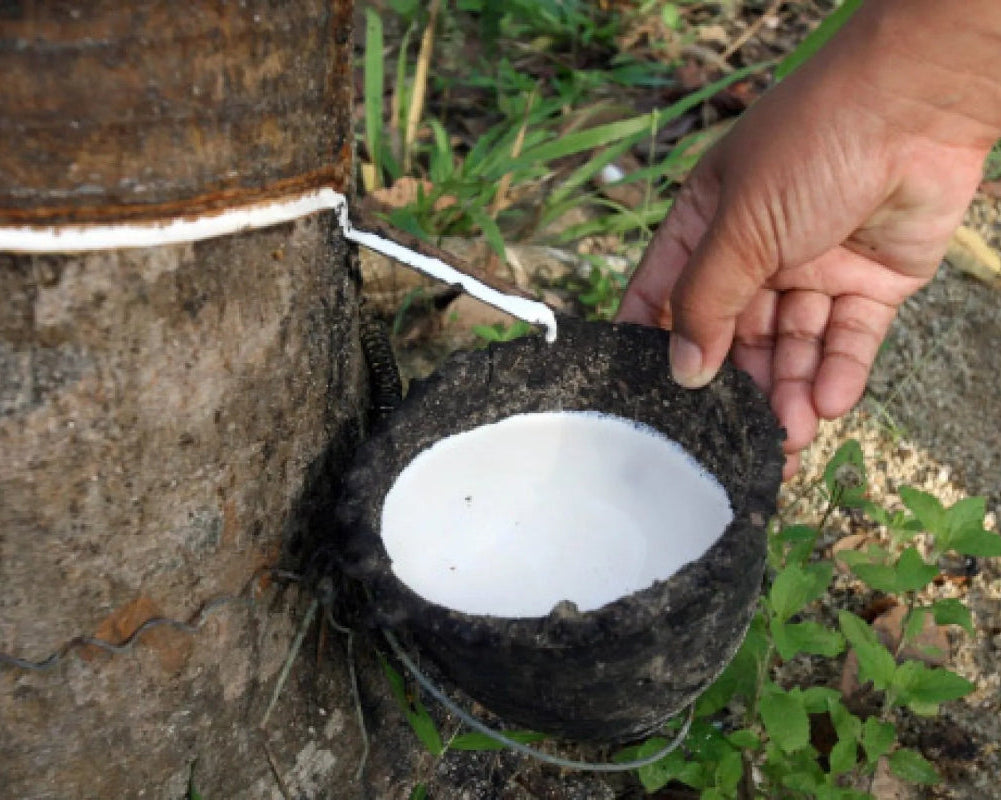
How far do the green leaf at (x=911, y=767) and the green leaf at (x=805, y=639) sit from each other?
18cm

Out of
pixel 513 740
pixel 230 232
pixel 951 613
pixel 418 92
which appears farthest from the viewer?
pixel 418 92

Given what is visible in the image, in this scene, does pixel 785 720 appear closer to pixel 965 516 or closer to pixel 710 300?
pixel 965 516

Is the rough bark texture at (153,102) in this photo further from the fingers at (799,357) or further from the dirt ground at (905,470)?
the fingers at (799,357)

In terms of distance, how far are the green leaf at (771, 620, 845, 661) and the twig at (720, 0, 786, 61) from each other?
2490mm

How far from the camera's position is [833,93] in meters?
1.52

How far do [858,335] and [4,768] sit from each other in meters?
1.48

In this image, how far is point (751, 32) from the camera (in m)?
3.58

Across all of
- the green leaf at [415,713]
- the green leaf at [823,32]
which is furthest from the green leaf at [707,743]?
the green leaf at [823,32]

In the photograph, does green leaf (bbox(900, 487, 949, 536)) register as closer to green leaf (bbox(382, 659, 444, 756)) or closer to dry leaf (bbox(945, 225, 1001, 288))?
green leaf (bbox(382, 659, 444, 756))

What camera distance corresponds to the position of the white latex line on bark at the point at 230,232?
3.43 ft

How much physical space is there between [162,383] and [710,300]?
763 mm

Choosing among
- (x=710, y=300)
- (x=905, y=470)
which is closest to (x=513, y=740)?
(x=710, y=300)

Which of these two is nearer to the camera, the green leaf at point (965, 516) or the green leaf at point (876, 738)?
the green leaf at point (876, 738)

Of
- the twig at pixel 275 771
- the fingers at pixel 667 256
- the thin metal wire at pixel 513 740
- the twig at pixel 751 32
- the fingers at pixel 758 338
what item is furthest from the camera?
the twig at pixel 751 32
